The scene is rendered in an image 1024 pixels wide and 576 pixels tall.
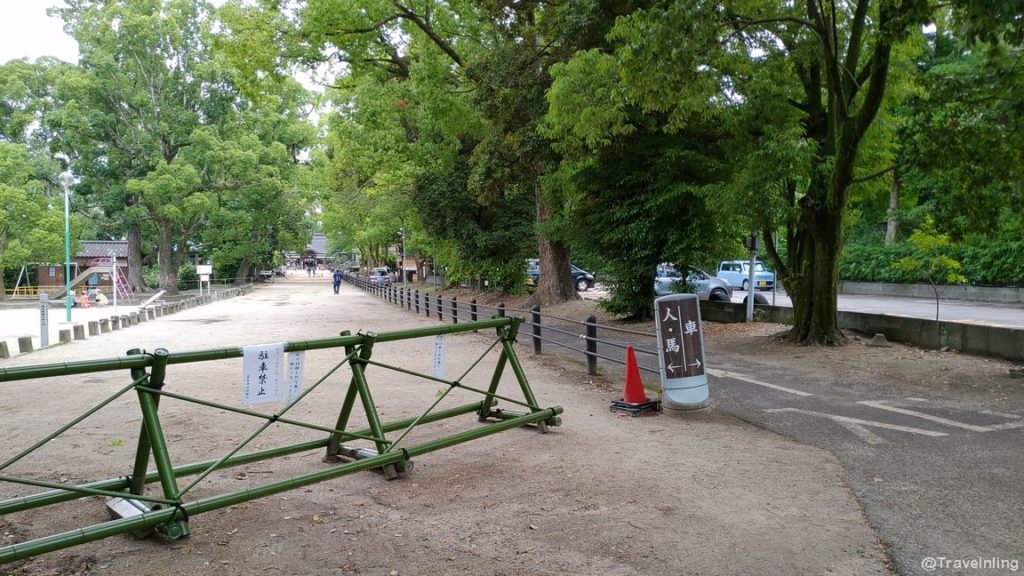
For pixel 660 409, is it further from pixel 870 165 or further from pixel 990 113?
pixel 870 165

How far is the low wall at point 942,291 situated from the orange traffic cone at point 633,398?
25104 mm

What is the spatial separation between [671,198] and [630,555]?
12947 millimetres

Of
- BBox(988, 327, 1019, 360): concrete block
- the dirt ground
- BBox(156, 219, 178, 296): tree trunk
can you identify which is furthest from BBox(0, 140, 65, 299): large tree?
BBox(988, 327, 1019, 360): concrete block

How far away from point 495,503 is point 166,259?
46742 millimetres

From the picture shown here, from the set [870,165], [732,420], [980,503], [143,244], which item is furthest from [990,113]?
[143,244]

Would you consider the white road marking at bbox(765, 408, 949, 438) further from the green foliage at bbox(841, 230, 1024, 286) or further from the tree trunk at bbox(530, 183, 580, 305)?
the green foliage at bbox(841, 230, 1024, 286)

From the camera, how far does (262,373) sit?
187 inches

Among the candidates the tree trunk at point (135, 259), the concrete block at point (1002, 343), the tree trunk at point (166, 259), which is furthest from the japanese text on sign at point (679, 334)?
the tree trunk at point (135, 259)

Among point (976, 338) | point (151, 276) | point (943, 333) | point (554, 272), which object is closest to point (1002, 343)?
point (976, 338)

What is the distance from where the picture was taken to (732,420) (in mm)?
7941

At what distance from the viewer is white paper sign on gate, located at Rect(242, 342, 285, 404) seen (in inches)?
184

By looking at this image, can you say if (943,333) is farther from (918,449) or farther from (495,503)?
(495,503)

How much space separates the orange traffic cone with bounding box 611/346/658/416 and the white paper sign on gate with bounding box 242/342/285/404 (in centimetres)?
441

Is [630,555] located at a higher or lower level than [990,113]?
lower
